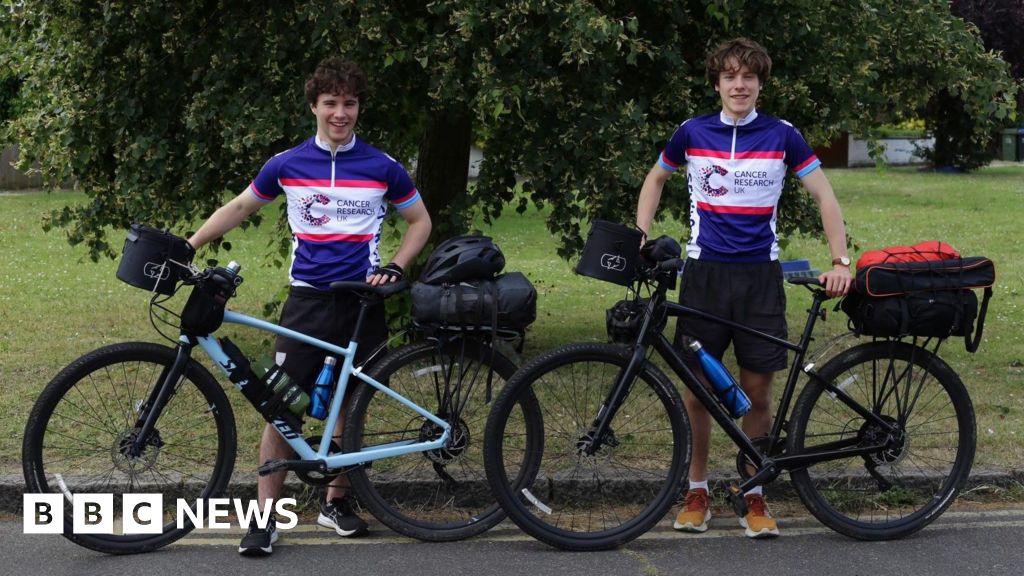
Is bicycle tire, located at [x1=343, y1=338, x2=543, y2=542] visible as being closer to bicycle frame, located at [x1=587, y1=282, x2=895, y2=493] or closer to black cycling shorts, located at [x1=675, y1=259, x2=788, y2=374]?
bicycle frame, located at [x1=587, y1=282, x2=895, y2=493]

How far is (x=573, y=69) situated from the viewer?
758 centimetres

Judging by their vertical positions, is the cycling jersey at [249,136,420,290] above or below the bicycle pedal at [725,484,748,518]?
above

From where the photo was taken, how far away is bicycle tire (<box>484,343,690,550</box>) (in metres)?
5.34

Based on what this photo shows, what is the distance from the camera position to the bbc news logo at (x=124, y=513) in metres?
5.25

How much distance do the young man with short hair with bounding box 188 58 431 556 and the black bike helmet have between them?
0.51 feet

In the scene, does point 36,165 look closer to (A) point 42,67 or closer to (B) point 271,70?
(A) point 42,67

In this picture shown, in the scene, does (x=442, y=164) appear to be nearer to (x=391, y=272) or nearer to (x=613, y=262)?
(x=391, y=272)

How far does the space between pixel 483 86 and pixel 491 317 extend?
7.00 ft

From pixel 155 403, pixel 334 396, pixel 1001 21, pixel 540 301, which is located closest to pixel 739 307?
pixel 334 396

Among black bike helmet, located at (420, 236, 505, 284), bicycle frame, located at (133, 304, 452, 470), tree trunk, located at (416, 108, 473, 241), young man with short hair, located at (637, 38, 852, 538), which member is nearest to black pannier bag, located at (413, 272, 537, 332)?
black bike helmet, located at (420, 236, 505, 284)

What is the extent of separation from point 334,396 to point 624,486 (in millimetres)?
1306

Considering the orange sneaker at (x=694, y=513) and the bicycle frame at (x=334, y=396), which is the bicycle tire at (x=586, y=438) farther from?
the bicycle frame at (x=334, y=396)

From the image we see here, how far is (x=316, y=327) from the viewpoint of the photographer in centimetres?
550

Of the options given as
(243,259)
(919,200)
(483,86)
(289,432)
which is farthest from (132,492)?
(919,200)
